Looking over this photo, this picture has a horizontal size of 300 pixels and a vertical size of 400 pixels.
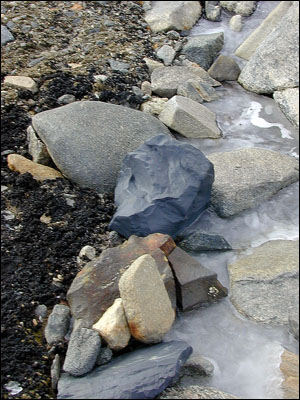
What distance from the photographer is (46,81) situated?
14.4ft

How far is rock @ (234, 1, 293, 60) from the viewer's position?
5113 millimetres

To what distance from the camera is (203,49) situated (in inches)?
200

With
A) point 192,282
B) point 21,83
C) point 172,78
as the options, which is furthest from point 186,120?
point 192,282

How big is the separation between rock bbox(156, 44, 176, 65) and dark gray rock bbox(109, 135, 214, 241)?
174 cm

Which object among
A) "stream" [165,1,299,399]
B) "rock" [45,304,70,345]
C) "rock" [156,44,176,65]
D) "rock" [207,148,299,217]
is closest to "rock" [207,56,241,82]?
"stream" [165,1,299,399]

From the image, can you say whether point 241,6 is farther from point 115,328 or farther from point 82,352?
point 82,352

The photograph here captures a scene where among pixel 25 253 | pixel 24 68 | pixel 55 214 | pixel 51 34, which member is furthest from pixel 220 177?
pixel 51 34

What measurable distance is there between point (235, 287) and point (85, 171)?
1.25 m

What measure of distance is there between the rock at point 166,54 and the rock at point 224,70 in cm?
37

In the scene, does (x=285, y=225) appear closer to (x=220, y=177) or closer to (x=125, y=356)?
(x=220, y=177)

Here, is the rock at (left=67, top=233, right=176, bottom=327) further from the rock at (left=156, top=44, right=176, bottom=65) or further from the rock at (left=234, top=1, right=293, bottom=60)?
the rock at (left=234, top=1, right=293, bottom=60)

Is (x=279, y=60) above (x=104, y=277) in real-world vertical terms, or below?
above

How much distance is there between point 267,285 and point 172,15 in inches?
135

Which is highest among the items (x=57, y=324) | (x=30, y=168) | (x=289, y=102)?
(x=289, y=102)
